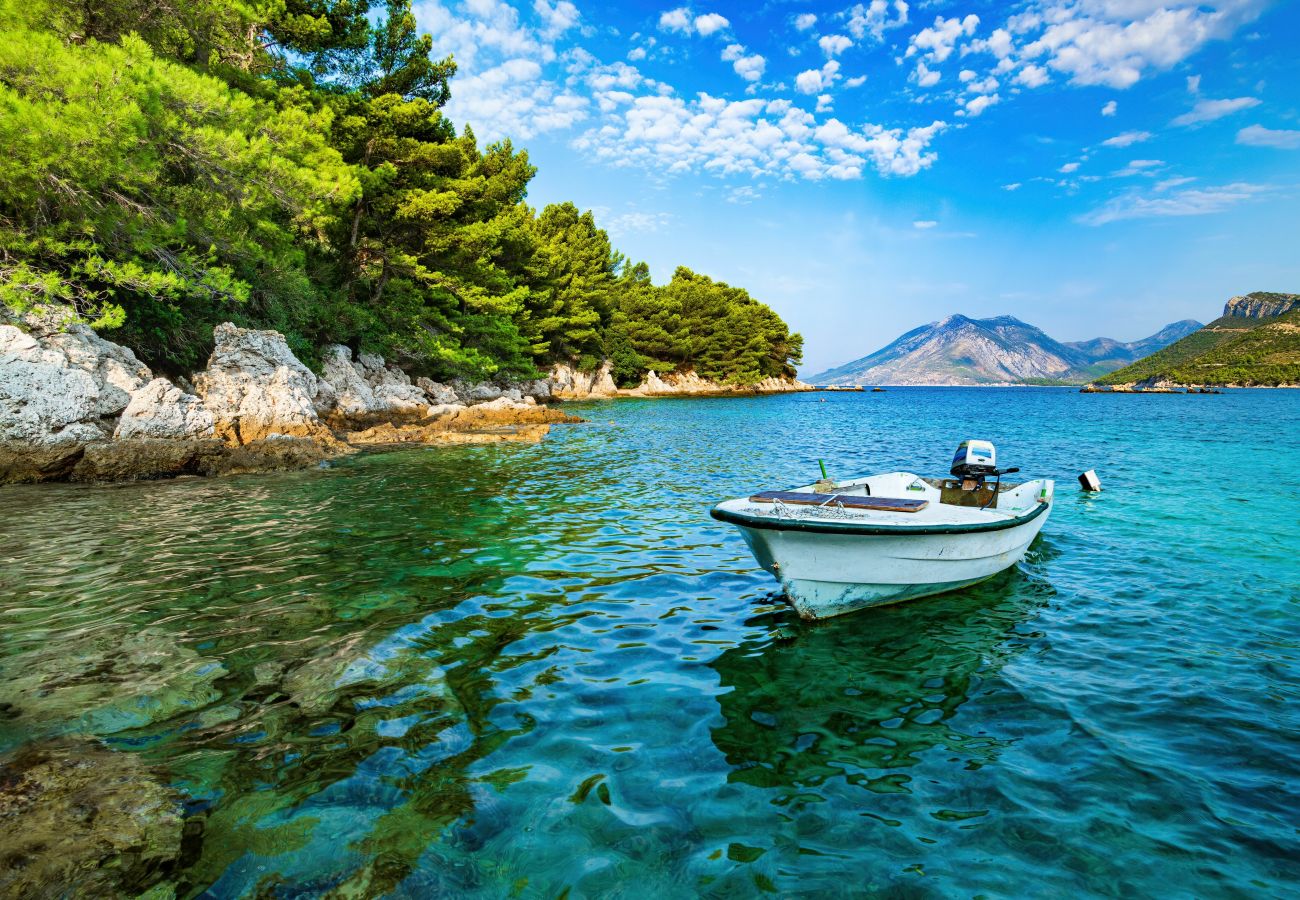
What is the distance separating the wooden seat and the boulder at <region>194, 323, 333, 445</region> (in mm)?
18663

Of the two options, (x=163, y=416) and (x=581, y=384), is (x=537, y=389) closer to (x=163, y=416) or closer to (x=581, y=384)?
(x=581, y=384)

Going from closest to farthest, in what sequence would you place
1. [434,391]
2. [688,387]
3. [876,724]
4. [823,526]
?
[876,724]
[823,526]
[434,391]
[688,387]

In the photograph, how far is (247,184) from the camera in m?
19.3

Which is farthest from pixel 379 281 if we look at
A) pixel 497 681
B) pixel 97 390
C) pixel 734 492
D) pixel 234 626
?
pixel 497 681

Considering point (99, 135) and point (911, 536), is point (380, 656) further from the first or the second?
point (99, 135)

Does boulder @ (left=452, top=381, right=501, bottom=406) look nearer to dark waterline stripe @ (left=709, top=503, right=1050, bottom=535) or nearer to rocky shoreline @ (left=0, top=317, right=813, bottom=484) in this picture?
rocky shoreline @ (left=0, top=317, right=813, bottom=484)

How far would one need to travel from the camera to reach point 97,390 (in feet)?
52.7

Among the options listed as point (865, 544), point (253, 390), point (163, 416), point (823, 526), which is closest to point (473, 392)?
point (253, 390)

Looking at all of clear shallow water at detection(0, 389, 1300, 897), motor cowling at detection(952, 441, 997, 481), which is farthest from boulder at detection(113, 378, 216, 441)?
motor cowling at detection(952, 441, 997, 481)

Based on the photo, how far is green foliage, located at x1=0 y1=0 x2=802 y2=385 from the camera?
48.4ft

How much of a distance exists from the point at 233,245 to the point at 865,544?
22802 mm

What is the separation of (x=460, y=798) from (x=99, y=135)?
18685mm

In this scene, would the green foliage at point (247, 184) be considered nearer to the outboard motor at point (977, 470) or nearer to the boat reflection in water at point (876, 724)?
the boat reflection in water at point (876, 724)

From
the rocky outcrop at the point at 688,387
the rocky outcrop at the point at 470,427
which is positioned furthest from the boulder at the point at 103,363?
the rocky outcrop at the point at 688,387
